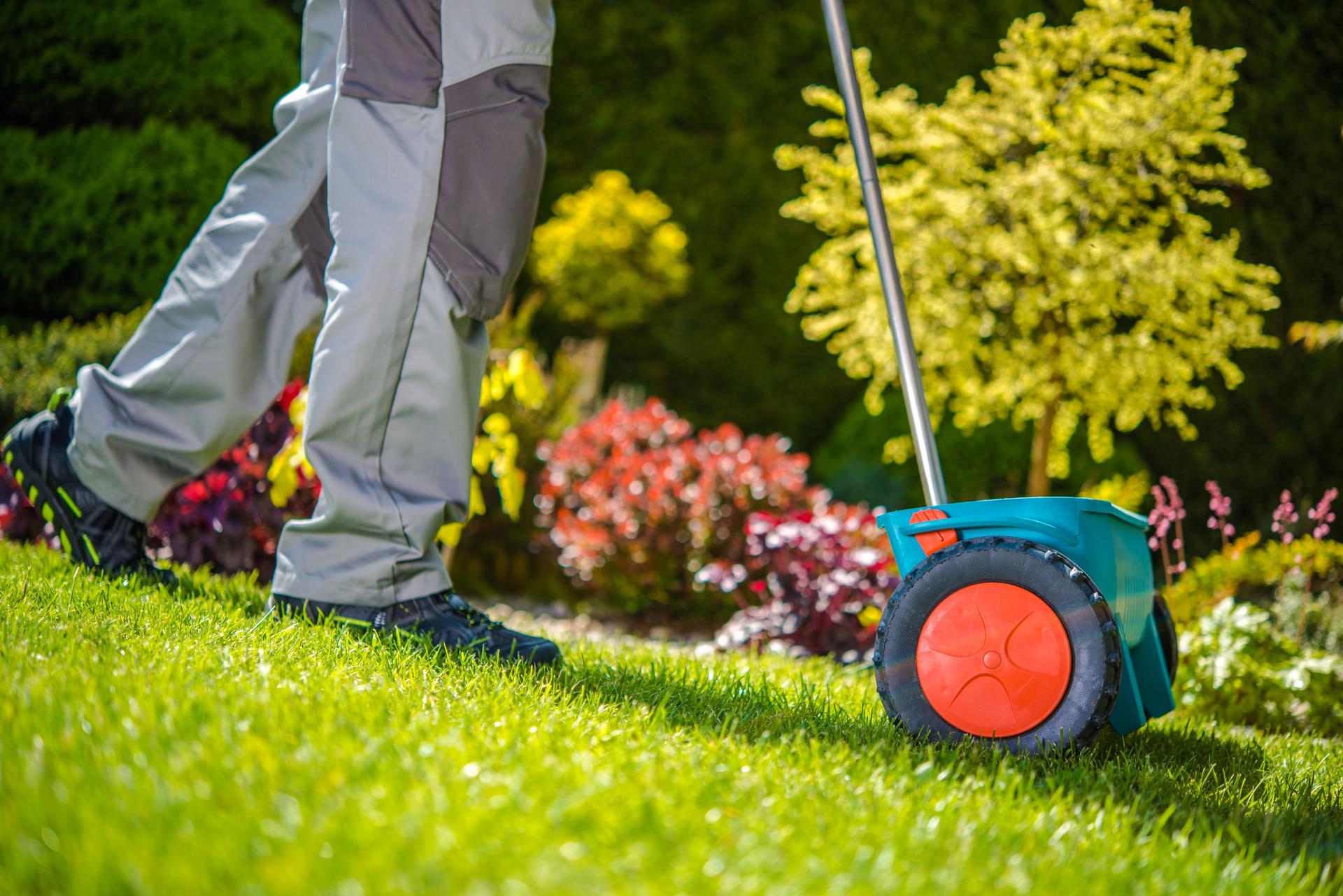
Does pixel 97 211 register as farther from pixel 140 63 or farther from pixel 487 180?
pixel 487 180

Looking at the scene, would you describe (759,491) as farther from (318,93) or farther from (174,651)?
(174,651)

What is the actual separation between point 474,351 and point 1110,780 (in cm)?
122

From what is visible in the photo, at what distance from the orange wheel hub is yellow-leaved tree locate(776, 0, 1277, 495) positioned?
247 cm

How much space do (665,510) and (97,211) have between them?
8.93 feet

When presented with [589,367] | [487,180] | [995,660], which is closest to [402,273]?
[487,180]

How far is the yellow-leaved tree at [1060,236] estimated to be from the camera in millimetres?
3699

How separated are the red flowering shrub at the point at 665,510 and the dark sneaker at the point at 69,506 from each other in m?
2.22

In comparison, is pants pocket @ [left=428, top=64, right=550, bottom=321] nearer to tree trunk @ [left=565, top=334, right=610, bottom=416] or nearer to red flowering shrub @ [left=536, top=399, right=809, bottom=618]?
red flowering shrub @ [left=536, top=399, right=809, bottom=618]

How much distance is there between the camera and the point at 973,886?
95 centimetres

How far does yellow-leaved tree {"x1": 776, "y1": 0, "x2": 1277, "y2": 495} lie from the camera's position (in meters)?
3.70

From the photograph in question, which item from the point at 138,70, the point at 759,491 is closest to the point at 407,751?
the point at 759,491

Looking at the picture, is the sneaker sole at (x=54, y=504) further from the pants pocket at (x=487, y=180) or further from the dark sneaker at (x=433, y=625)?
the pants pocket at (x=487, y=180)

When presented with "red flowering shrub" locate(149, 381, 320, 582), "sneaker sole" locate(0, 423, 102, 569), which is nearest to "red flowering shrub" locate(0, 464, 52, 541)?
"red flowering shrub" locate(149, 381, 320, 582)

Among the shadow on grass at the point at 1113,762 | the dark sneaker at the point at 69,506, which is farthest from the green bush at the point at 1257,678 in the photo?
the dark sneaker at the point at 69,506
